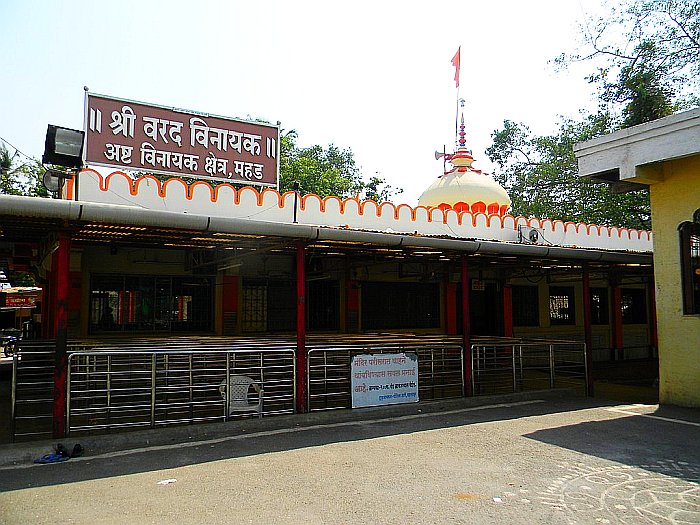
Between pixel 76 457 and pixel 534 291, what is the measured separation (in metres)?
13.2

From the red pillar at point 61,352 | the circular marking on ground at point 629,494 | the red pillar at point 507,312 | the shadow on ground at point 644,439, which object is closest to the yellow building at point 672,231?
the shadow on ground at point 644,439

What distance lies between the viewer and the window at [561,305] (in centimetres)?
1691

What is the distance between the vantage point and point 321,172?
32094 mm

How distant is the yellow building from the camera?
9.16 meters

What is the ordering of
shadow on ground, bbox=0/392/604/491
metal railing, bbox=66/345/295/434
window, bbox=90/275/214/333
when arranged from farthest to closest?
window, bbox=90/275/214/333
metal railing, bbox=66/345/295/434
shadow on ground, bbox=0/392/604/491

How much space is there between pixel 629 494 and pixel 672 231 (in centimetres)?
588

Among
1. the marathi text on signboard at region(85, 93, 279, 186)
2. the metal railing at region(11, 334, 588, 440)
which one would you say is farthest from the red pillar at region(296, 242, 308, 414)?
the marathi text on signboard at region(85, 93, 279, 186)

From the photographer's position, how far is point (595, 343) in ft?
57.7

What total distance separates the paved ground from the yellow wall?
1172 millimetres

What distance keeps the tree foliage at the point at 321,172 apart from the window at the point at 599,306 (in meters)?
12.1

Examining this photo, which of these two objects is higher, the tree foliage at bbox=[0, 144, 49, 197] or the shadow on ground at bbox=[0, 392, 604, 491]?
the tree foliage at bbox=[0, 144, 49, 197]

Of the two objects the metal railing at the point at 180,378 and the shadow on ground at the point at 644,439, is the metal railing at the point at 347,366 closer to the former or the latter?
the metal railing at the point at 180,378

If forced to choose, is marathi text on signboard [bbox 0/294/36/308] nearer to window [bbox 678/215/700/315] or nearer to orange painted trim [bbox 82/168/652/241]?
orange painted trim [bbox 82/168/652/241]

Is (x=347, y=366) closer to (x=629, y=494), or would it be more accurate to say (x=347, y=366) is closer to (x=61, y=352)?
(x=61, y=352)
